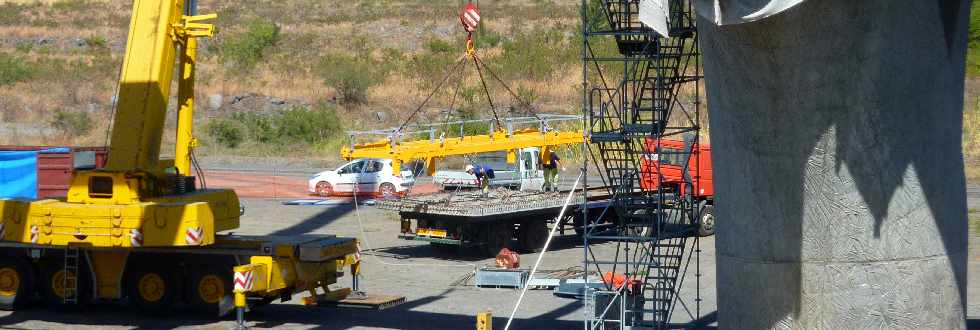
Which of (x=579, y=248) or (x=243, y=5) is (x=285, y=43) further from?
(x=579, y=248)

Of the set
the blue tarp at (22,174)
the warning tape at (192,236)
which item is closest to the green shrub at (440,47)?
the blue tarp at (22,174)

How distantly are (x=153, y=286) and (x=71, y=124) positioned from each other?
141ft

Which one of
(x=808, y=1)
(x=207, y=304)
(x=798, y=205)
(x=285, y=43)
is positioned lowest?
(x=207, y=304)

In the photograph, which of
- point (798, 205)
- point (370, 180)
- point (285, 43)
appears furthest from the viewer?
point (285, 43)

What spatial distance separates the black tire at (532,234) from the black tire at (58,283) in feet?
33.7

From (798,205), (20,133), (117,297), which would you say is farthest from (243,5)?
(798,205)

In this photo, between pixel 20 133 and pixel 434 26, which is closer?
pixel 20 133

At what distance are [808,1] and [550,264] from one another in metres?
15.0

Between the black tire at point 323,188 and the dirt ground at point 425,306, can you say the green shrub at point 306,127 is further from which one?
the dirt ground at point 425,306

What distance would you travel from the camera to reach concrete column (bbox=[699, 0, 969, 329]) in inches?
503

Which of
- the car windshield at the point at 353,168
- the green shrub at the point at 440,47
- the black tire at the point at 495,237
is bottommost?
the black tire at the point at 495,237

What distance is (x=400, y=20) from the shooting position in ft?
271

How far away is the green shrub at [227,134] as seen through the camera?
5788 cm

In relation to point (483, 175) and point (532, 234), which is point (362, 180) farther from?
point (532, 234)
